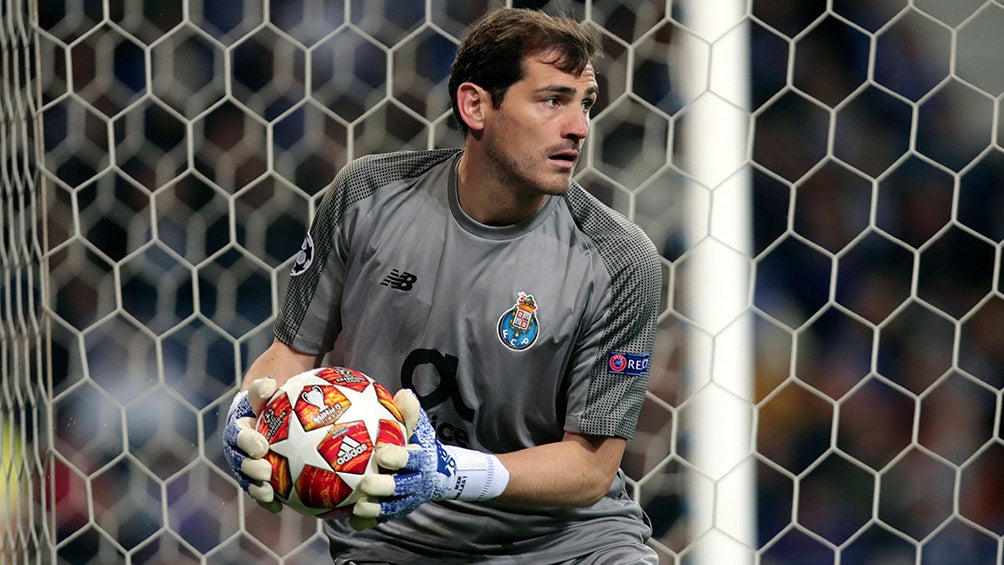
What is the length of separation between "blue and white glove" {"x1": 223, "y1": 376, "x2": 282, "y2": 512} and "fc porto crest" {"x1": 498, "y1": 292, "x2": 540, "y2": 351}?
365 millimetres

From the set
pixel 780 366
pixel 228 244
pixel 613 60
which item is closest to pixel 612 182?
pixel 613 60

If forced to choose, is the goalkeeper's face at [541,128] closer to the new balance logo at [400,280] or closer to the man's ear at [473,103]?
the man's ear at [473,103]

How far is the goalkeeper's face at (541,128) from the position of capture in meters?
1.70

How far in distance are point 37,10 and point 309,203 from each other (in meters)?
0.69

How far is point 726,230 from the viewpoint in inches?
99.0

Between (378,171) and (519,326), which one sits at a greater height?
(378,171)

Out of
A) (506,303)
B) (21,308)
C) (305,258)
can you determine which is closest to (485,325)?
(506,303)

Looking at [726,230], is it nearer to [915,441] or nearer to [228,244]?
[915,441]

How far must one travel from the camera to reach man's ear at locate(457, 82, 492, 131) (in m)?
A: 1.78

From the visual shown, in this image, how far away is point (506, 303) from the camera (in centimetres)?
Answer: 174

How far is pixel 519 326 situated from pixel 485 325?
0.05m

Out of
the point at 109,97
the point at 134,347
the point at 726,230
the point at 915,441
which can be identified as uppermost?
the point at 109,97

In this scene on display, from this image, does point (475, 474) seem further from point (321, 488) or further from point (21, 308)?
point (21, 308)

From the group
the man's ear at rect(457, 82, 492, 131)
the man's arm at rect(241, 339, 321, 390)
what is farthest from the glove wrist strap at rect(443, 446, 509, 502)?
the man's ear at rect(457, 82, 492, 131)
